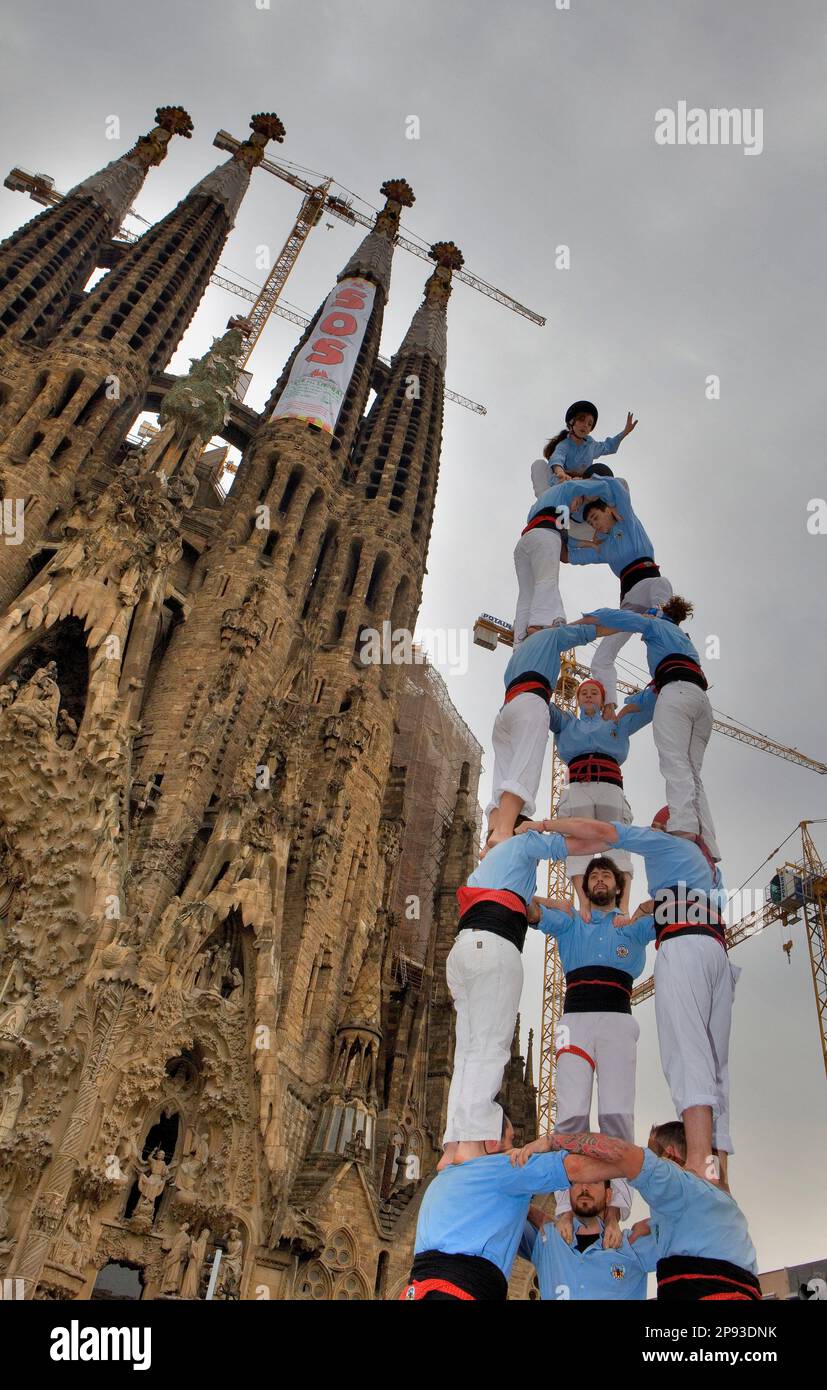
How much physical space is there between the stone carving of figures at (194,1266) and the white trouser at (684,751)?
603 inches

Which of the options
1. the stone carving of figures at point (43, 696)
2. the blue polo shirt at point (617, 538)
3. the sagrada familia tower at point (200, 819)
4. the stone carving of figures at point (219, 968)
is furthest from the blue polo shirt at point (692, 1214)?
the stone carving of figures at point (43, 696)

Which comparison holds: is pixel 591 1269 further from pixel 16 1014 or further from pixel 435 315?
pixel 435 315

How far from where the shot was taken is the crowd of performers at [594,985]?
5.15 meters

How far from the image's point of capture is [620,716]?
354 inches

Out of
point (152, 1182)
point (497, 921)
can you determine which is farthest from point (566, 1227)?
point (152, 1182)

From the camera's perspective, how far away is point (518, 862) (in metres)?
6.57

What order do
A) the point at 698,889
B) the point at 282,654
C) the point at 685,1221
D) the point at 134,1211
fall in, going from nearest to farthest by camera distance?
the point at 685,1221 < the point at 698,889 < the point at 134,1211 < the point at 282,654

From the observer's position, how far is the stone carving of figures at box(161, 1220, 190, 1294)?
690 inches

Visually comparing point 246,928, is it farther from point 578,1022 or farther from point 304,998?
point 578,1022

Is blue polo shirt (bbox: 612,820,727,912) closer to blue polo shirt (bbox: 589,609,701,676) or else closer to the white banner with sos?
blue polo shirt (bbox: 589,609,701,676)

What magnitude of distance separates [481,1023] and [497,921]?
2.16 feet

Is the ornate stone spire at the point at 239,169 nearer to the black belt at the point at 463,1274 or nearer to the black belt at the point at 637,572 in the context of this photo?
the black belt at the point at 637,572
